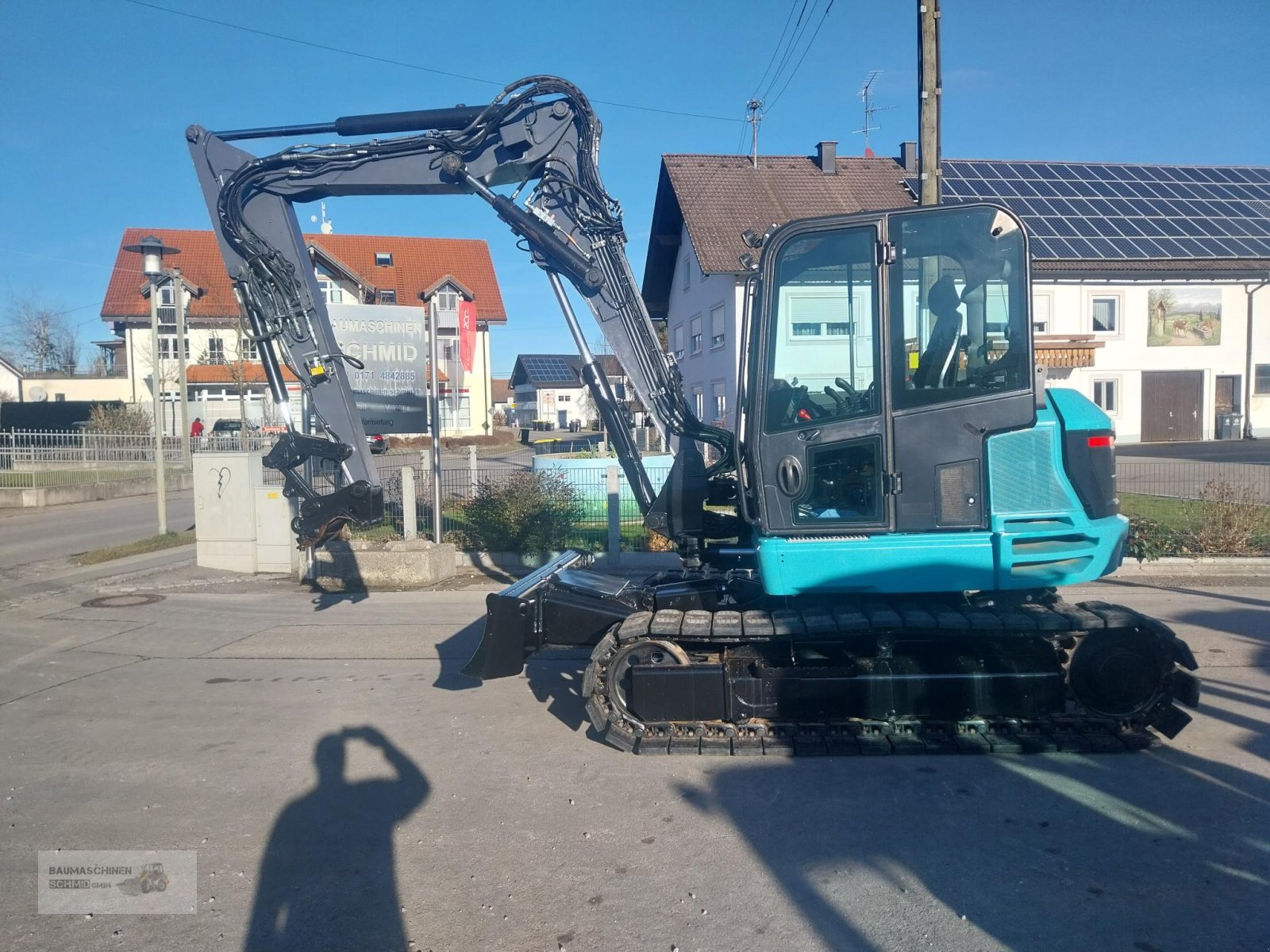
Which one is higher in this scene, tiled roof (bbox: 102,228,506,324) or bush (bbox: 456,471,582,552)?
tiled roof (bbox: 102,228,506,324)

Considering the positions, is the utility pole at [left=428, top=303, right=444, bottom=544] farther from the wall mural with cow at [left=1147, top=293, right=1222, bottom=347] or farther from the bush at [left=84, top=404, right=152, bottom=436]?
the wall mural with cow at [left=1147, top=293, right=1222, bottom=347]

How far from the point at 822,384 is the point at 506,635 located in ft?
8.22

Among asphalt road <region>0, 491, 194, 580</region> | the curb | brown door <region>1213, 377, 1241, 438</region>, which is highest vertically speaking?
brown door <region>1213, 377, 1241, 438</region>

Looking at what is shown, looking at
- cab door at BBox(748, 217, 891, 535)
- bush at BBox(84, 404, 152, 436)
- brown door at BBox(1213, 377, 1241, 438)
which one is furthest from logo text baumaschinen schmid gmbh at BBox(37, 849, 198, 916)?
brown door at BBox(1213, 377, 1241, 438)

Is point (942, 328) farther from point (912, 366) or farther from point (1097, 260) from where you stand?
point (1097, 260)

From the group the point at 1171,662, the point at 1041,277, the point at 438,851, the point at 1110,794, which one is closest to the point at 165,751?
the point at 438,851

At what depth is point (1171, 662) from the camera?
5613 millimetres

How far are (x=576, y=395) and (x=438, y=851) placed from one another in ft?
272

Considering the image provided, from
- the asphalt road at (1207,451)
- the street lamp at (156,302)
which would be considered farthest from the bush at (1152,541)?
the street lamp at (156,302)

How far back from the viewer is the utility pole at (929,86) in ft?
33.9

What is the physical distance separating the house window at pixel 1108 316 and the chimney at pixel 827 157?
10392 millimetres

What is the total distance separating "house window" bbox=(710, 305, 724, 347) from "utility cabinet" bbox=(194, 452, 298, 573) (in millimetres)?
17173

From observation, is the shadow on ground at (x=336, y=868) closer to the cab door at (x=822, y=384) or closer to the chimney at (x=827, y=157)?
the cab door at (x=822, y=384)

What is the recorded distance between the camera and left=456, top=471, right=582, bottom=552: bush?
12.5 m
